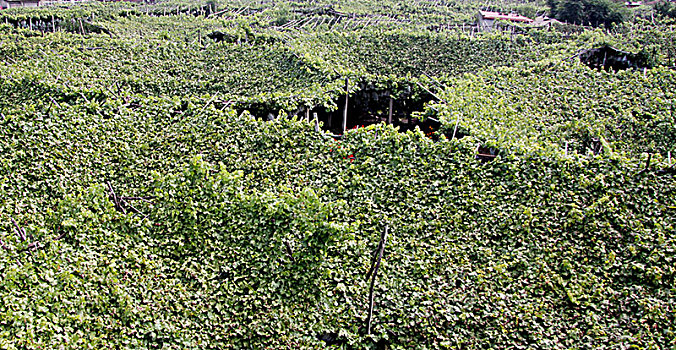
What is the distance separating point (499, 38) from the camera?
24.5 m

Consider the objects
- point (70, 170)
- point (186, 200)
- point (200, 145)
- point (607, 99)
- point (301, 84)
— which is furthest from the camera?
point (301, 84)

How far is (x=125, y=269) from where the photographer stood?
25.9 feet

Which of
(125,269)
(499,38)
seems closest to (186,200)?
(125,269)

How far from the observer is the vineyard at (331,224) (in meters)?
7.34

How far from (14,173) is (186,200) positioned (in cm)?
335

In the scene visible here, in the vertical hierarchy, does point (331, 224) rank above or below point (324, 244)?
above

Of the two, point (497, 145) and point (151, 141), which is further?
point (151, 141)

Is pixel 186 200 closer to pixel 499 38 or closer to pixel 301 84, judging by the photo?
pixel 301 84

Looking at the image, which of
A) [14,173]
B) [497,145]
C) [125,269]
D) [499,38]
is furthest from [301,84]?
[499,38]

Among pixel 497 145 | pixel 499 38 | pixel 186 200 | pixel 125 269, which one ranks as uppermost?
pixel 499 38

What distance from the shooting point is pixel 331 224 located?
27.8 ft

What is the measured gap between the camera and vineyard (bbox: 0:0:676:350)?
7.34 meters

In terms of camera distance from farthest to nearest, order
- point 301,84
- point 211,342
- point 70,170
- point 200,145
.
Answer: point 301,84 < point 200,145 < point 70,170 < point 211,342

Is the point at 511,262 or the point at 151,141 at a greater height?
the point at 151,141
